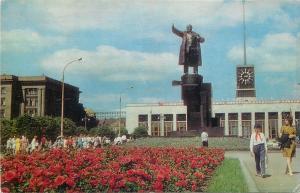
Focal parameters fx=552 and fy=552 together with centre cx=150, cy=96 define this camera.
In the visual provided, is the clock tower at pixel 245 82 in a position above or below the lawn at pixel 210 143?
above

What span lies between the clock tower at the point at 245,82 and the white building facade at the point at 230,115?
5.87 ft

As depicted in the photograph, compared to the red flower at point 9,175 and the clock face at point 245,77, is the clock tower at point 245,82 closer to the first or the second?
the clock face at point 245,77

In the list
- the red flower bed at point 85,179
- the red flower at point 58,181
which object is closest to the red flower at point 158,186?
the red flower bed at point 85,179

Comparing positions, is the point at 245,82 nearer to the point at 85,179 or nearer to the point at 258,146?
the point at 258,146

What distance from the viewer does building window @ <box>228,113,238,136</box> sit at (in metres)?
109

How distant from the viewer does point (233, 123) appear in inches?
4321

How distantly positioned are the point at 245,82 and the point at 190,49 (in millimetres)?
64349

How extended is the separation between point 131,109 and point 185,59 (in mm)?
74345

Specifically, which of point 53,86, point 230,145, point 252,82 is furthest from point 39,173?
point 252,82

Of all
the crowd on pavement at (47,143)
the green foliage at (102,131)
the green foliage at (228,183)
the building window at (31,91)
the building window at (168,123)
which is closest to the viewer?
the green foliage at (228,183)

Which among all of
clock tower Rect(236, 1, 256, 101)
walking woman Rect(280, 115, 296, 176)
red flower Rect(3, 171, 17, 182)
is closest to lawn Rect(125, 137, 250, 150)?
walking woman Rect(280, 115, 296, 176)

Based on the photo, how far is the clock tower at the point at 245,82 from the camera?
9925cm

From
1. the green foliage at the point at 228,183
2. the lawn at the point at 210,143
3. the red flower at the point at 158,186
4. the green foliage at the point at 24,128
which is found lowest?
the green foliage at the point at 228,183

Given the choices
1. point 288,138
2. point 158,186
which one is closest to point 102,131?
point 288,138
